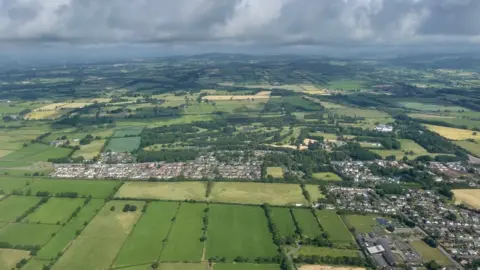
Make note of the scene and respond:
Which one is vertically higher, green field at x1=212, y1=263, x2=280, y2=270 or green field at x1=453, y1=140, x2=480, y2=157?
green field at x1=212, y1=263, x2=280, y2=270

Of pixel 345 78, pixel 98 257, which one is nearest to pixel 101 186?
pixel 98 257

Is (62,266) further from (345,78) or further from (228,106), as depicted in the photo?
(345,78)

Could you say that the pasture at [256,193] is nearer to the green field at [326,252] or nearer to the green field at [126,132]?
the green field at [326,252]

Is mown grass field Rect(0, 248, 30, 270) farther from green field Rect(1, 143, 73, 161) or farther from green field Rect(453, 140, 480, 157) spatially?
green field Rect(453, 140, 480, 157)

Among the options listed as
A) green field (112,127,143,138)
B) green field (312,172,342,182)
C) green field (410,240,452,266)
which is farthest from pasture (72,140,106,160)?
green field (410,240,452,266)

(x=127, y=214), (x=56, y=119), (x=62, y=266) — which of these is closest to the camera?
(x=62, y=266)

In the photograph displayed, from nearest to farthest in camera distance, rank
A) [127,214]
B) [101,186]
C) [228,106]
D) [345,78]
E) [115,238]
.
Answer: [115,238], [127,214], [101,186], [228,106], [345,78]
